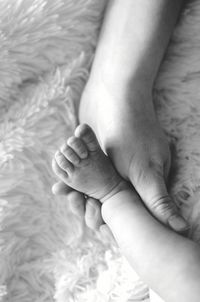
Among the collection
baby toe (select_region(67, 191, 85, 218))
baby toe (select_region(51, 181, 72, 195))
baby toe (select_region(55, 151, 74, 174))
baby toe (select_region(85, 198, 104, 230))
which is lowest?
baby toe (select_region(85, 198, 104, 230))

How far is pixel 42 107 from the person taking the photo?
2.89 feet

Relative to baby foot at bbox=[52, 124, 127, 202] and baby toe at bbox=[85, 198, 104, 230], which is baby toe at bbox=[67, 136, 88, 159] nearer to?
baby foot at bbox=[52, 124, 127, 202]

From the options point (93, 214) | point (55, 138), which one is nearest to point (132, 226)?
point (93, 214)

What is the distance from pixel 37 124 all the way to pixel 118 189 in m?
0.19

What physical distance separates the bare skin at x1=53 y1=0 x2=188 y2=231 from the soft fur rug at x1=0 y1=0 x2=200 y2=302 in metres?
0.03

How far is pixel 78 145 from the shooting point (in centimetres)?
74

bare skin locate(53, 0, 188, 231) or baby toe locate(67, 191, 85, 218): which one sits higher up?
bare skin locate(53, 0, 188, 231)

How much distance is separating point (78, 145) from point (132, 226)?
0.14 m

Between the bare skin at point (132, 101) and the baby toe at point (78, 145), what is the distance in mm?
60

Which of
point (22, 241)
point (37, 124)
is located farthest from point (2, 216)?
point (37, 124)

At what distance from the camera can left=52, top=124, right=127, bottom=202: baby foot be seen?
0.74m

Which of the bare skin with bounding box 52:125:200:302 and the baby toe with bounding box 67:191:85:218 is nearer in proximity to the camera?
the bare skin with bounding box 52:125:200:302

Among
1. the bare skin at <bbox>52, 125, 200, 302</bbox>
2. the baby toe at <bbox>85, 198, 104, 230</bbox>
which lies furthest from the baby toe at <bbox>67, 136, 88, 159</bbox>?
the baby toe at <bbox>85, 198, 104, 230</bbox>

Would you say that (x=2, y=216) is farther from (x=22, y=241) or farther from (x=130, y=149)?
(x=130, y=149)
